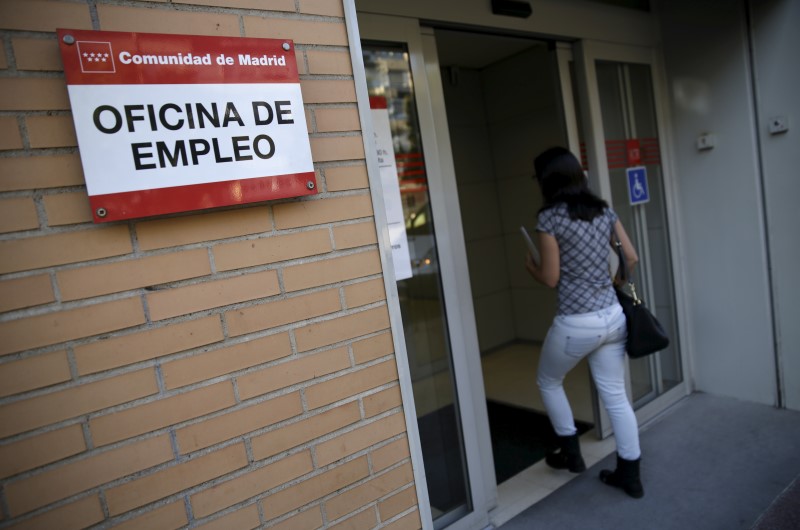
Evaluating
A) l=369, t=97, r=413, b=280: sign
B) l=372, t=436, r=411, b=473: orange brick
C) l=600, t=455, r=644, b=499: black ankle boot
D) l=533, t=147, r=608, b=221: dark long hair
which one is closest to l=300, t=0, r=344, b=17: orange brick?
l=369, t=97, r=413, b=280: sign

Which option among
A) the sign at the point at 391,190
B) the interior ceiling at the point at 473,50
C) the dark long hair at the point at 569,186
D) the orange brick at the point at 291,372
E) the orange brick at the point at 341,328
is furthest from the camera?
the interior ceiling at the point at 473,50

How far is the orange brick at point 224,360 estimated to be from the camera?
4.90 ft

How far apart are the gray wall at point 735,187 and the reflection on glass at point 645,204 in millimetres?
193

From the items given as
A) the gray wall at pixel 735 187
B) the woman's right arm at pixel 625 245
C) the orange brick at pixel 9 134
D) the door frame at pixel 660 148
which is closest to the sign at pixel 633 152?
the door frame at pixel 660 148

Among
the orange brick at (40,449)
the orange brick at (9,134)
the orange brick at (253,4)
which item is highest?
the orange brick at (253,4)

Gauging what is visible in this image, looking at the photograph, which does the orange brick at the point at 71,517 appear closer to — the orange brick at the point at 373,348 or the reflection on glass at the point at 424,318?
the orange brick at the point at 373,348

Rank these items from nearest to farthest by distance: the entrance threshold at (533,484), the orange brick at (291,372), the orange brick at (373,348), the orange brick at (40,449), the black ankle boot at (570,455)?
the orange brick at (40,449) < the orange brick at (291,372) < the orange brick at (373,348) < the entrance threshold at (533,484) < the black ankle boot at (570,455)

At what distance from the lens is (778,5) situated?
369 centimetres

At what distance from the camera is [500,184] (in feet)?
22.7

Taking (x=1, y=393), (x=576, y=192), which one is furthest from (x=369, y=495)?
(x=576, y=192)

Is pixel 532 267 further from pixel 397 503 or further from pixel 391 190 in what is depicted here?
pixel 397 503

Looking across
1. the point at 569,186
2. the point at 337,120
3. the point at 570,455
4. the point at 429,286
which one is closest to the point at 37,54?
the point at 337,120

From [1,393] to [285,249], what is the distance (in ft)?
2.63

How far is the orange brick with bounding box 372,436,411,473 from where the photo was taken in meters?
1.85
